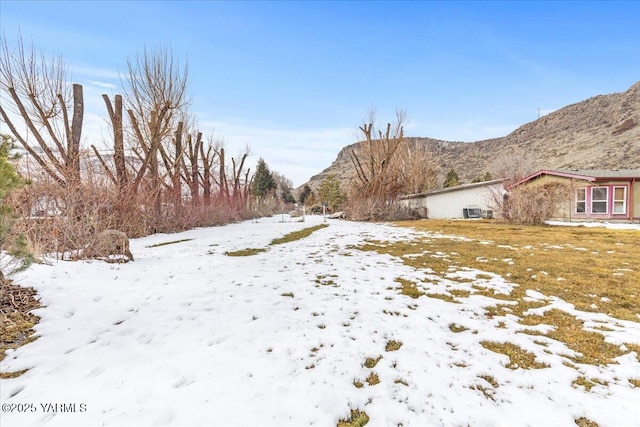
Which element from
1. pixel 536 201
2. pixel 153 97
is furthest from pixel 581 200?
pixel 153 97

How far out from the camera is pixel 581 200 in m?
16.2

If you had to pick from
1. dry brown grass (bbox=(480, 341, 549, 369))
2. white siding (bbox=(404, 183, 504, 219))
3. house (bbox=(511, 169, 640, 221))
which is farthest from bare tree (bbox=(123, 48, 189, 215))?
white siding (bbox=(404, 183, 504, 219))

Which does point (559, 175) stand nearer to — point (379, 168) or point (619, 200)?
point (619, 200)

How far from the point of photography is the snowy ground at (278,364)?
1593 millimetres

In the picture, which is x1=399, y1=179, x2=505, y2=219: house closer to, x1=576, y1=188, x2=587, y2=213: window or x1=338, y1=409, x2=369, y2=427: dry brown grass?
x1=576, y1=188, x2=587, y2=213: window

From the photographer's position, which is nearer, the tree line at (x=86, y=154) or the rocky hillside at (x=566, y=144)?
the tree line at (x=86, y=154)

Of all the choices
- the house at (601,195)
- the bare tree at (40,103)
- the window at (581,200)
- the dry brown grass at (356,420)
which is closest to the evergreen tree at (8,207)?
the dry brown grass at (356,420)

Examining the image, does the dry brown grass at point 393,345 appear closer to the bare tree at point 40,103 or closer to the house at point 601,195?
the bare tree at point 40,103

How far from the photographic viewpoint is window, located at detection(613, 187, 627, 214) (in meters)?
15.1

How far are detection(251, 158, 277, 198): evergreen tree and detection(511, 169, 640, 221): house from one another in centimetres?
3271

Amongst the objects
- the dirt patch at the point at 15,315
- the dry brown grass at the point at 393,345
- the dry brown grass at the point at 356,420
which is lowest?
the dry brown grass at the point at 393,345

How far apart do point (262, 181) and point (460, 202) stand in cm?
2868

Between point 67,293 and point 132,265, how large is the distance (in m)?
1.57

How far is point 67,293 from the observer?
130 inches
